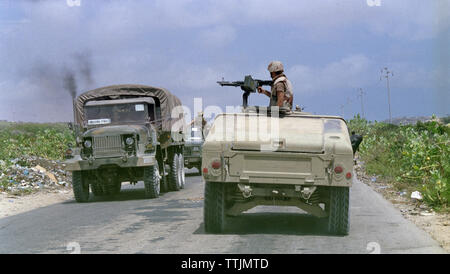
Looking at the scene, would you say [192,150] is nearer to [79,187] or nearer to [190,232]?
[79,187]

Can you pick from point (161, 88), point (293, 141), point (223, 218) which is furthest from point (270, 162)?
point (161, 88)

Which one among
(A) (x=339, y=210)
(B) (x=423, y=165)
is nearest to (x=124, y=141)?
(B) (x=423, y=165)

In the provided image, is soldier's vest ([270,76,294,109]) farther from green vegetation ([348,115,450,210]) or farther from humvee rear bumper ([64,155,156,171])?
humvee rear bumper ([64,155,156,171])

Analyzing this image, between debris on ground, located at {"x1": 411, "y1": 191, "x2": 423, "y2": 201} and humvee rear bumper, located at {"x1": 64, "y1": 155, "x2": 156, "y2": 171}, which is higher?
humvee rear bumper, located at {"x1": 64, "y1": 155, "x2": 156, "y2": 171}

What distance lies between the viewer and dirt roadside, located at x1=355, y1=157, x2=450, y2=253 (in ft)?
31.5

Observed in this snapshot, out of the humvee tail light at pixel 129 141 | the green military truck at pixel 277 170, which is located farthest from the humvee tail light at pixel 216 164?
the humvee tail light at pixel 129 141

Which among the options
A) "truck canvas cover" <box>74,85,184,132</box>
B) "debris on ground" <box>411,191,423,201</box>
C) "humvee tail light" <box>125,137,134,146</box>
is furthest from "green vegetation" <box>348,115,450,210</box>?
"humvee tail light" <box>125,137,134,146</box>

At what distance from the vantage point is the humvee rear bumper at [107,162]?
15398 millimetres

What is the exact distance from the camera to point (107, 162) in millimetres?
15500

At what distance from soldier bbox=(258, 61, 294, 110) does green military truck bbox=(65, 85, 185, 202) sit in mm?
5722

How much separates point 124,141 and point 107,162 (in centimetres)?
66

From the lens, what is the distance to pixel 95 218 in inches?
471
